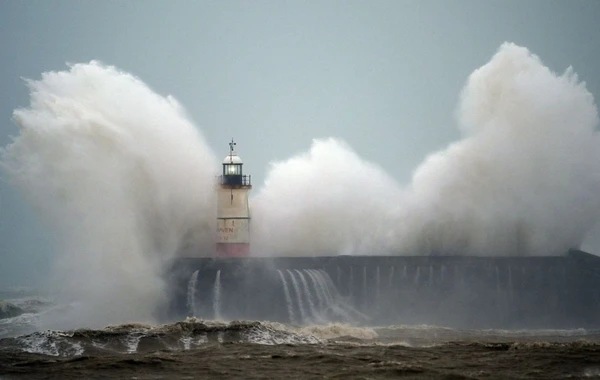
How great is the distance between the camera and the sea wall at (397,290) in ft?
119

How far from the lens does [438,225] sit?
44.5m

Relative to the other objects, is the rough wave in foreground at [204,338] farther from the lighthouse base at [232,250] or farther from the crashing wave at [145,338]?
the lighthouse base at [232,250]

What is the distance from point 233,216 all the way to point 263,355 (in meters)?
19.5

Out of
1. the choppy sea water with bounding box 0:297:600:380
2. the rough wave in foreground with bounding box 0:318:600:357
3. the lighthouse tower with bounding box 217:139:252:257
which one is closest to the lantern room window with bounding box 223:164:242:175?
the lighthouse tower with bounding box 217:139:252:257

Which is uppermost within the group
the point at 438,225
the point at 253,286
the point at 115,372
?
the point at 438,225

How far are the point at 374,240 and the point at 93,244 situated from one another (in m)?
15.6

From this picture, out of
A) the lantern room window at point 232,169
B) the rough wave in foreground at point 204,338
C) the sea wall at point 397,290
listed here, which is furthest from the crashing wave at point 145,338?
the lantern room window at point 232,169

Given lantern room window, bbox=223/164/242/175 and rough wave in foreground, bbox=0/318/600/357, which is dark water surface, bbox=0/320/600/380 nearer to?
rough wave in foreground, bbox=0/318/600/357

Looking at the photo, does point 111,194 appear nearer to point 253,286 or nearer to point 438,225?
point 253,286

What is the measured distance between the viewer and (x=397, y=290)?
125 ft

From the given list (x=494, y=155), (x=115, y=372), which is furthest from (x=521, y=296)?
(x=115, y=372)

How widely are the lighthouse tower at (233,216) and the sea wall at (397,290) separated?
376 centimetres

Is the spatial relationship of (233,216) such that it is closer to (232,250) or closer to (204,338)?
(232,250)

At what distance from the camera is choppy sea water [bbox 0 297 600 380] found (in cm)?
2020
